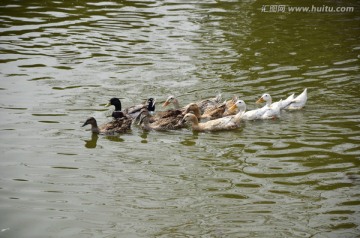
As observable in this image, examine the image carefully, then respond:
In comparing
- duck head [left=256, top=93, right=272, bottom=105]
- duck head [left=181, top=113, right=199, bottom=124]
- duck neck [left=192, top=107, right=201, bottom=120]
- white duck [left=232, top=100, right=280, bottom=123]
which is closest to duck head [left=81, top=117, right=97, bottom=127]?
duck head [left=181, top=113, right=199, bottom=124]

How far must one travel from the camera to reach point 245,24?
17906mm

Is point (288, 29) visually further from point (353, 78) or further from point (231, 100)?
point (231, 100)

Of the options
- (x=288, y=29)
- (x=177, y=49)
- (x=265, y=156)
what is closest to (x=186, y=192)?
(x=265, y=156)

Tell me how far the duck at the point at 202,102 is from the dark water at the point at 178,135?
497mm

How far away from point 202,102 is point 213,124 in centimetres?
93

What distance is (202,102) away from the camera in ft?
38.2

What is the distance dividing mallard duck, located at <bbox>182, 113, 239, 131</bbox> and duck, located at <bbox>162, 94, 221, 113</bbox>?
2.70 feet

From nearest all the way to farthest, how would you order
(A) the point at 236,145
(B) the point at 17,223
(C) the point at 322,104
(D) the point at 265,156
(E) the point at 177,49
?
(B) the point at 17,223 → (D) the point at 265,156 → (A) the point at 236,145 → (C) the point at 322,104 → (E) the point at 177,49

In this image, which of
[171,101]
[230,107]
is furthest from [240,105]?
[171,101]

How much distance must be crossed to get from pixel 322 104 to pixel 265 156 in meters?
2.80

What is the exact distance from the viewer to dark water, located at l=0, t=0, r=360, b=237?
7.55 metres

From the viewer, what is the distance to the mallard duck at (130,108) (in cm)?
1095

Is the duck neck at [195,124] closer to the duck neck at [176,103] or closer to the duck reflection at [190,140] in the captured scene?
the duck reflection at [190,140]

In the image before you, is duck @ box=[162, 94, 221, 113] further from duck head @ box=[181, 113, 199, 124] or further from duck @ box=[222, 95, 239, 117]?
duck head @ box=[181, 113, 199, 124]
